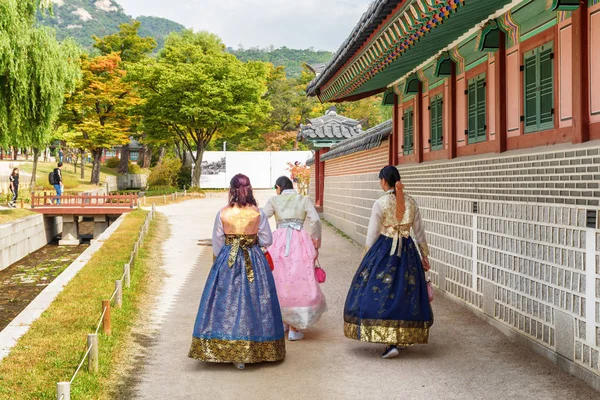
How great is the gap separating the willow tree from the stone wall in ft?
10.3

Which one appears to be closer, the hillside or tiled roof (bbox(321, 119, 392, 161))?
tiled roof (bbox(321, 119, 392, 161))

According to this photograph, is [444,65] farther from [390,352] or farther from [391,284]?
[390,352]

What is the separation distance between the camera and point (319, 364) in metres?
6.89

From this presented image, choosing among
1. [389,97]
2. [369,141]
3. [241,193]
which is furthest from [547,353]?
[369,141]

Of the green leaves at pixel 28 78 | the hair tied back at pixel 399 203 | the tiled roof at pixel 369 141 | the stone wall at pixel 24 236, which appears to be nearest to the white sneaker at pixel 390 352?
the hair tied back at pixel 399 203

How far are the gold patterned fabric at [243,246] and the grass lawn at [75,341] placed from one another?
1.50 m

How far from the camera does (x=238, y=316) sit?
21.8 feet

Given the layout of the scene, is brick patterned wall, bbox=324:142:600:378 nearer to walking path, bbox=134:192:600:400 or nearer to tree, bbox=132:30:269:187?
walking path, bbox=134:192:600:400

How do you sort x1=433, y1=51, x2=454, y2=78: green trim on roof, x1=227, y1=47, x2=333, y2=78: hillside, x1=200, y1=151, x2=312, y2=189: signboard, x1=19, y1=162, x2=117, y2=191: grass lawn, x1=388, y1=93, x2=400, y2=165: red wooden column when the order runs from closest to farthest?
x1=433, y1=51, x2=454, y2=78: green trim on roof → x1=388, y1=93, x2=400, y2=165: red wooden column → x1=19, y1=162, x2=117, y2=191: grass lawn → x1=200, y1=151, x2=312, y2=189: signboard → x1=227, y1=47, x2=333, y2=78: hillside

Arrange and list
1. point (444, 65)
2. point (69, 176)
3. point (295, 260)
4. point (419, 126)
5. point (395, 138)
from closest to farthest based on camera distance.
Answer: point (295, 260) < point (444, 65) < point (419, 126) < point (395, 138) < point (69, 176)

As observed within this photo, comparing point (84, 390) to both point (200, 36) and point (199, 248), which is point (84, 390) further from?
point (200, 36)

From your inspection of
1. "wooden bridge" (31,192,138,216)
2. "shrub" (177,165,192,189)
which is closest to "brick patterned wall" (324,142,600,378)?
"wooden bridge" (31,192,138,216)

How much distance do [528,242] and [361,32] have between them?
10.6 feet

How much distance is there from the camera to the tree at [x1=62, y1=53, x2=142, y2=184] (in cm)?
5041
